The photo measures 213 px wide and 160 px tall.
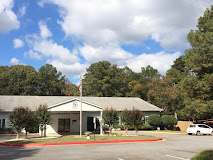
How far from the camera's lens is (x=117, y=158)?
12.2 meters

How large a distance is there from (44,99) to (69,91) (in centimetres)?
2234

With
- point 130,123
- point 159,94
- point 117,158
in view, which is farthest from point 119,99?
point 117,158

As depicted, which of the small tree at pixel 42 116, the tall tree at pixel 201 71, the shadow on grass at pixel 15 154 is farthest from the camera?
the tall tree at pixel 201 71

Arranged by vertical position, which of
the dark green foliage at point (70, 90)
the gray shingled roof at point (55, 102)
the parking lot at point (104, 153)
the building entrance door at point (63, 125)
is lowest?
the parking lot at point (104, 153)

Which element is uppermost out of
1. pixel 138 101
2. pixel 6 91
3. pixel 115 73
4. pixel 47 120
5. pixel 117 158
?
pixel 115 73

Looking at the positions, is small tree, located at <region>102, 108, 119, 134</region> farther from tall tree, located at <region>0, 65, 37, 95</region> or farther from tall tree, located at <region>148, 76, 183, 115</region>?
tall tree, located at <region>0, 65, 37, 95</region>

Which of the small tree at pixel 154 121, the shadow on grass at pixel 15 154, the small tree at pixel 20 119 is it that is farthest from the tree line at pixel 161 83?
the shadow on grass at pixel 15 154

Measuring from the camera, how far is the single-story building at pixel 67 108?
2991 cm

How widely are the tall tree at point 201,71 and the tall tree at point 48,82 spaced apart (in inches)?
1646

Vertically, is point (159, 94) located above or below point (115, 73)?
below

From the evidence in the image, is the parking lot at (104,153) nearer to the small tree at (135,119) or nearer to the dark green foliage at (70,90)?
the small tree at (135,119)

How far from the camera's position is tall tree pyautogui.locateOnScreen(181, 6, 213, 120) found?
3147 centimetres

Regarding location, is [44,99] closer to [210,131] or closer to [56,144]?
[56,144]

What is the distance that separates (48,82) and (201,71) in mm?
44207
